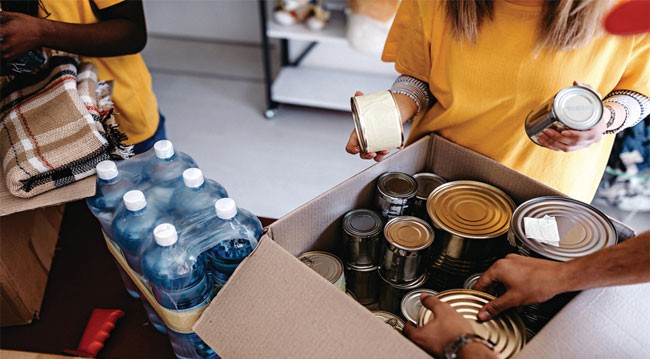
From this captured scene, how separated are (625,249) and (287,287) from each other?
557mm

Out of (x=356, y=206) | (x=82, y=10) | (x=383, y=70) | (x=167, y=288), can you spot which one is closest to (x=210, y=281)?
(x=167, y=288)

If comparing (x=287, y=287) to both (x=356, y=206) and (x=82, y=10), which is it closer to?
(x=356, y=206)

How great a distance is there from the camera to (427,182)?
45.8 inches

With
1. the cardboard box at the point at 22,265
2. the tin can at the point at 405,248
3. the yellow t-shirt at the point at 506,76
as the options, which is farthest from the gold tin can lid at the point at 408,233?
the cardboard box at the point at 22,265

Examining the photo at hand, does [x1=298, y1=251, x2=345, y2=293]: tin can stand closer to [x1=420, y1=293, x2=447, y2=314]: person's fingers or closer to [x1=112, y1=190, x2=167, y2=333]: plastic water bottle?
→ [x1=420, y1=293, x2=447, y2=314]: person's fingers

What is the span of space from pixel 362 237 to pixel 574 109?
0.49 meters

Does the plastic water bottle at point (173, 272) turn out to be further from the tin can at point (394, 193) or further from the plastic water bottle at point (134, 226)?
the tin can at point (394, 193)

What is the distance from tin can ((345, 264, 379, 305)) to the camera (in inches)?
41.3

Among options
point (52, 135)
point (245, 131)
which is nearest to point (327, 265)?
point (52, 135)

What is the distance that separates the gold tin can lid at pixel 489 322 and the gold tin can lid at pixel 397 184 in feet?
0.87

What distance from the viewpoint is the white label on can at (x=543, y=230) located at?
893 mm

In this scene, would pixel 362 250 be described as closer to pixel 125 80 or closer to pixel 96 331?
pixel 96 331

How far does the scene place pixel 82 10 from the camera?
1300mm

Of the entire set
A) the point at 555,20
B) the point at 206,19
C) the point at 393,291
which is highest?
the point at 555,20
